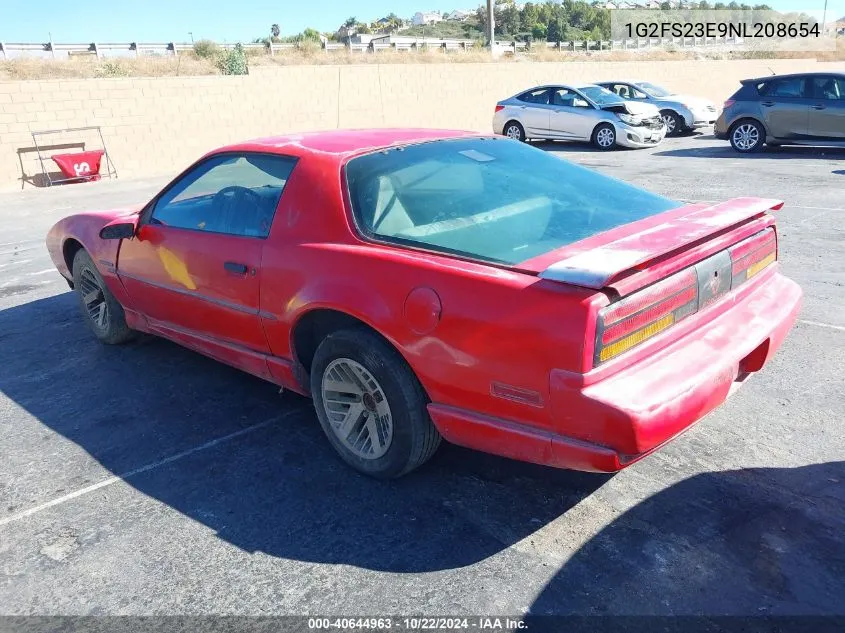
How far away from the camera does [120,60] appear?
28.2 meters

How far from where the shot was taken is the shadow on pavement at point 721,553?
2391 millimetres

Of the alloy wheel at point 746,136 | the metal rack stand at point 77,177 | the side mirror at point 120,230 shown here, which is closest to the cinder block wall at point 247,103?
the metal rack stand at point 77,177

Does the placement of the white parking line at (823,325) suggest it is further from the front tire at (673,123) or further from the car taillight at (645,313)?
the front tire at (673,123)

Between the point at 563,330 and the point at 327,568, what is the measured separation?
1.26m

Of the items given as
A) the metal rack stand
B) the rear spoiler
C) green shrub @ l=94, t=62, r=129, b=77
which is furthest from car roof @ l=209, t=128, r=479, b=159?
green shrub @ l=94, t=62, r=129, b=77

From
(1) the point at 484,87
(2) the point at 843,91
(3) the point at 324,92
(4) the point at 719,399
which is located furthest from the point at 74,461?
(1) the point at 484,87

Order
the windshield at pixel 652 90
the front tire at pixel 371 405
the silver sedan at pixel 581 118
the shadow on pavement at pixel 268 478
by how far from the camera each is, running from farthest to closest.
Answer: the windshield at pixel 652 90 < the silver sedan at pixel 581 118 < the front tire at pixel 371 405 < the shadow on pavement at pixel 268 478

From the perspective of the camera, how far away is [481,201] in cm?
338

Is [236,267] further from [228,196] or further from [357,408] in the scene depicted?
[357,408]

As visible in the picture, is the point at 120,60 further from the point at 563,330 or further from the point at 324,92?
the point at 563,330

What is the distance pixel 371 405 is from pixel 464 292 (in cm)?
78

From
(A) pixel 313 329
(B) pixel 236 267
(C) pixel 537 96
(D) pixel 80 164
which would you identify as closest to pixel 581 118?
(C) pixel 537 96

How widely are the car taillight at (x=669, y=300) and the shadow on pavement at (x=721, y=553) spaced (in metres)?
0.76

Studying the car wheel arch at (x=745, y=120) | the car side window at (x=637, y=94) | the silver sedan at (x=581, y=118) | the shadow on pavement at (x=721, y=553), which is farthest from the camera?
the car side window at (x=637, y=94)
